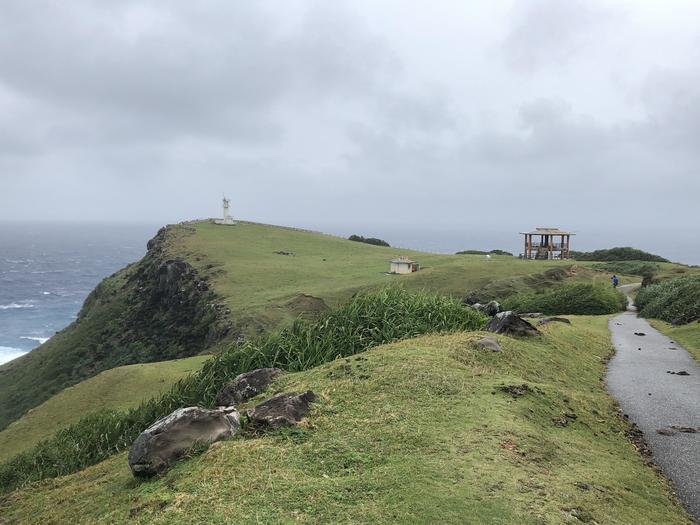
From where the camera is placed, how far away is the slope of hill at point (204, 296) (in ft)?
106

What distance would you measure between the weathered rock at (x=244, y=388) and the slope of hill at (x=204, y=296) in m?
17.1

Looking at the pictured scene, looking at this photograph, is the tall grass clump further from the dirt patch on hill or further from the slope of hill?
the dirt patch on hill

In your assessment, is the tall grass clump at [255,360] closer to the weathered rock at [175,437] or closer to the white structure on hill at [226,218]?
the weathered rock at [175,437]

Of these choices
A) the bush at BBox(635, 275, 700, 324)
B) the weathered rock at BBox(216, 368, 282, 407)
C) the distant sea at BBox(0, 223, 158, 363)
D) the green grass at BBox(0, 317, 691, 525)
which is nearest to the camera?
the green grass at BBox(0, 317, 691, 525)

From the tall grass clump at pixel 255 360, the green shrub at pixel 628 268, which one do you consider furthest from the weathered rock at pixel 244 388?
the green shrub at pixel 628 268

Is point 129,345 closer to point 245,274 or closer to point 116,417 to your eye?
point 245,274

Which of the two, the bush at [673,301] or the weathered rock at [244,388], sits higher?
the bush at [673,301]

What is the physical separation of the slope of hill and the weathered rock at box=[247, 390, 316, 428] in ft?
63.9

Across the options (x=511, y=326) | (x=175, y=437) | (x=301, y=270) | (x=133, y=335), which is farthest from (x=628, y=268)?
(x=175, y=437)

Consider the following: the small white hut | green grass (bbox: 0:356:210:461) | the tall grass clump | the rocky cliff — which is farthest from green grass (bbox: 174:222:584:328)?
green grass (bbox: 0:356:210:461)

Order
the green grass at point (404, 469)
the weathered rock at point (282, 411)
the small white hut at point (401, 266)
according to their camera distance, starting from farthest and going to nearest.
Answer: the small white hut at point (401, 266)
the weathered rock at point (282, 411)
the green grass at point (404, 469)

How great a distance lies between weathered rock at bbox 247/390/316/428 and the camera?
754 centimetres

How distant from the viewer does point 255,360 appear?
12.9 meters

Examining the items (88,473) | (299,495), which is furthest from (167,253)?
(299,495)
